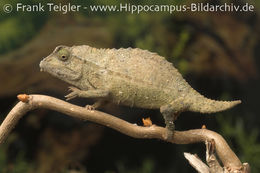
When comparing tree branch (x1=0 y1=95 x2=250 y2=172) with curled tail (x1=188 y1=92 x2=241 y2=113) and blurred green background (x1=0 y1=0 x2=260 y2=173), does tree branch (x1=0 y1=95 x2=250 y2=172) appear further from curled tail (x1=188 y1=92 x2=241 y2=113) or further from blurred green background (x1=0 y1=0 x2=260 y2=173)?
blurred green background (x1=0 y1=0 x2=260 y2=173)

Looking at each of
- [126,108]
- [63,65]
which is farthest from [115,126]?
[126,108]

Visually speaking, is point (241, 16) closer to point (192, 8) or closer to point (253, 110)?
point (192, 8)

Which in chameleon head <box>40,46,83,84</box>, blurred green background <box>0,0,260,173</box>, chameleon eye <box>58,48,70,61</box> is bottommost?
blurred green background <box>0,0,260,173</box>

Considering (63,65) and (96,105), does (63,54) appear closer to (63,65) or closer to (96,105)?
(63,65)

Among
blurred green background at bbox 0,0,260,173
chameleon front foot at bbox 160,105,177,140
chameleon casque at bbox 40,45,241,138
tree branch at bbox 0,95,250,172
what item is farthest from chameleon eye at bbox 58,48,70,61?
blurred green background at bbox 0,0,260,173

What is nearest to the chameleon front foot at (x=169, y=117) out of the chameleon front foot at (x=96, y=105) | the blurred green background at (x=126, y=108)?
the chameleon front foot at (x=96, y=105)
